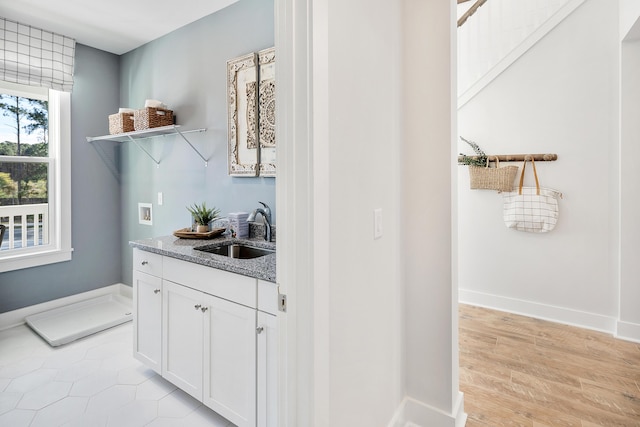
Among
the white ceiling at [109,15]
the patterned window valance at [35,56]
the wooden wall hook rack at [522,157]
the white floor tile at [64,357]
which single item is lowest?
the white floor tile at [64,357]

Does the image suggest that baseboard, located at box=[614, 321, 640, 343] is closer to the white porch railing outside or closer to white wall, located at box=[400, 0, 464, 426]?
white wall, located at box=[400, 0, 464, 426]

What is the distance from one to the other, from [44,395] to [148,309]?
0.74 meters

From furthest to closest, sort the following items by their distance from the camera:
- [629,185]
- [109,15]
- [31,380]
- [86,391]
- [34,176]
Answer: [34,176], [109,15], [629,185], [31,380], [86,391]

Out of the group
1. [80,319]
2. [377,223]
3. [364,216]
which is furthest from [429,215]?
[80,319]

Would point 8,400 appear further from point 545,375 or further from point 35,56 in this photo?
point 545,375

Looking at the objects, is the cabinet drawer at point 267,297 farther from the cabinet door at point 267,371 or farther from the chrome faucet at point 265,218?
the chrome faucet at point 265,218

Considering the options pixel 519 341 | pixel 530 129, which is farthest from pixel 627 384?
pixel 530 129

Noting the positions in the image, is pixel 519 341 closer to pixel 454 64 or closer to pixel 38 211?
pixel 454 64

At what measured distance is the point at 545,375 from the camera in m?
2.08

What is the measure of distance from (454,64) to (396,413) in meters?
1.63

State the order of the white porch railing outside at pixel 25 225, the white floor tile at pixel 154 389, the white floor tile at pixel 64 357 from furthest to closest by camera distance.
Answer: the white porch railing outside at pixel 25 225, the white floor tile at pixel 64 357, the white floor tile at pixel 154 389

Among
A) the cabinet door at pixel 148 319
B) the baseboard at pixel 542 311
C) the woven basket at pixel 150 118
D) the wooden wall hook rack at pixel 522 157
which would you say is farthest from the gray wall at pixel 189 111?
the baseboard at pixel 542 311

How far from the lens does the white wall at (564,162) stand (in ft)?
8.53

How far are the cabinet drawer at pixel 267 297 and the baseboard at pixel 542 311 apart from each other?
2.49m
